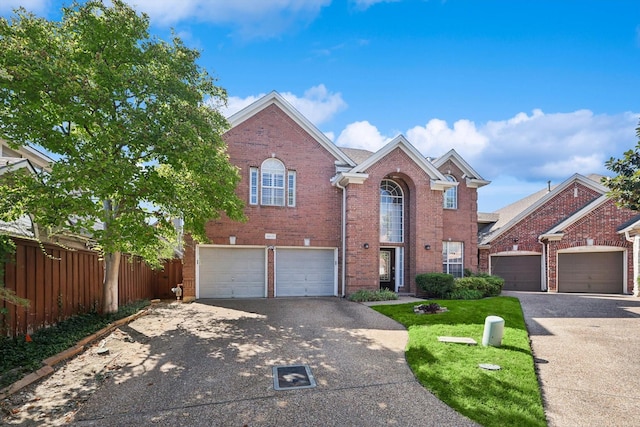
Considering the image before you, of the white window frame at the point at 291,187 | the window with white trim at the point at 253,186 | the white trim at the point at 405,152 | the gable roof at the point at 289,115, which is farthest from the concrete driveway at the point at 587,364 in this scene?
the window with white trim at the point at 253,186

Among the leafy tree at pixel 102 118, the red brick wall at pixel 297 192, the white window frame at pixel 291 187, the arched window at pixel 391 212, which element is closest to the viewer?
the leafy tree at pixel 102 118

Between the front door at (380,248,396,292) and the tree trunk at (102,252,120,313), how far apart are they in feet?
37.1

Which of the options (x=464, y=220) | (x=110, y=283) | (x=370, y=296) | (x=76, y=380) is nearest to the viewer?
(x=76, y=380)

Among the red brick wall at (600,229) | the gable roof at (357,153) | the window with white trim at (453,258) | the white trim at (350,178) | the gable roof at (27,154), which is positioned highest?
the gable roof at (357,153)

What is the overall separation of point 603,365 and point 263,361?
6.25 m

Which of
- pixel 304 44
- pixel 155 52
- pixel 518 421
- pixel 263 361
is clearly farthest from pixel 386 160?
pixel 518 421

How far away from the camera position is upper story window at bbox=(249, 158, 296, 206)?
14852 mm

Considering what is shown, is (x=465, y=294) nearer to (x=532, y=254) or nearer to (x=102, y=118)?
(x=532, y=254)

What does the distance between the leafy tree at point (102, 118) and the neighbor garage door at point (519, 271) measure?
19006mm

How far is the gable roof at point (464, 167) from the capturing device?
1827 centimetres

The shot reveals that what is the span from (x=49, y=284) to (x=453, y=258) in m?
16.5

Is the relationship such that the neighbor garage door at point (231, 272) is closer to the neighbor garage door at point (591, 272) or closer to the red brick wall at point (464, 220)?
the red brick wall at point (464, 220)

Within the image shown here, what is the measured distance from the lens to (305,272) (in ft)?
50.6

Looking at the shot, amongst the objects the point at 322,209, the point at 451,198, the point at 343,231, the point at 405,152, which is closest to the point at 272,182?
the point at 322,209
